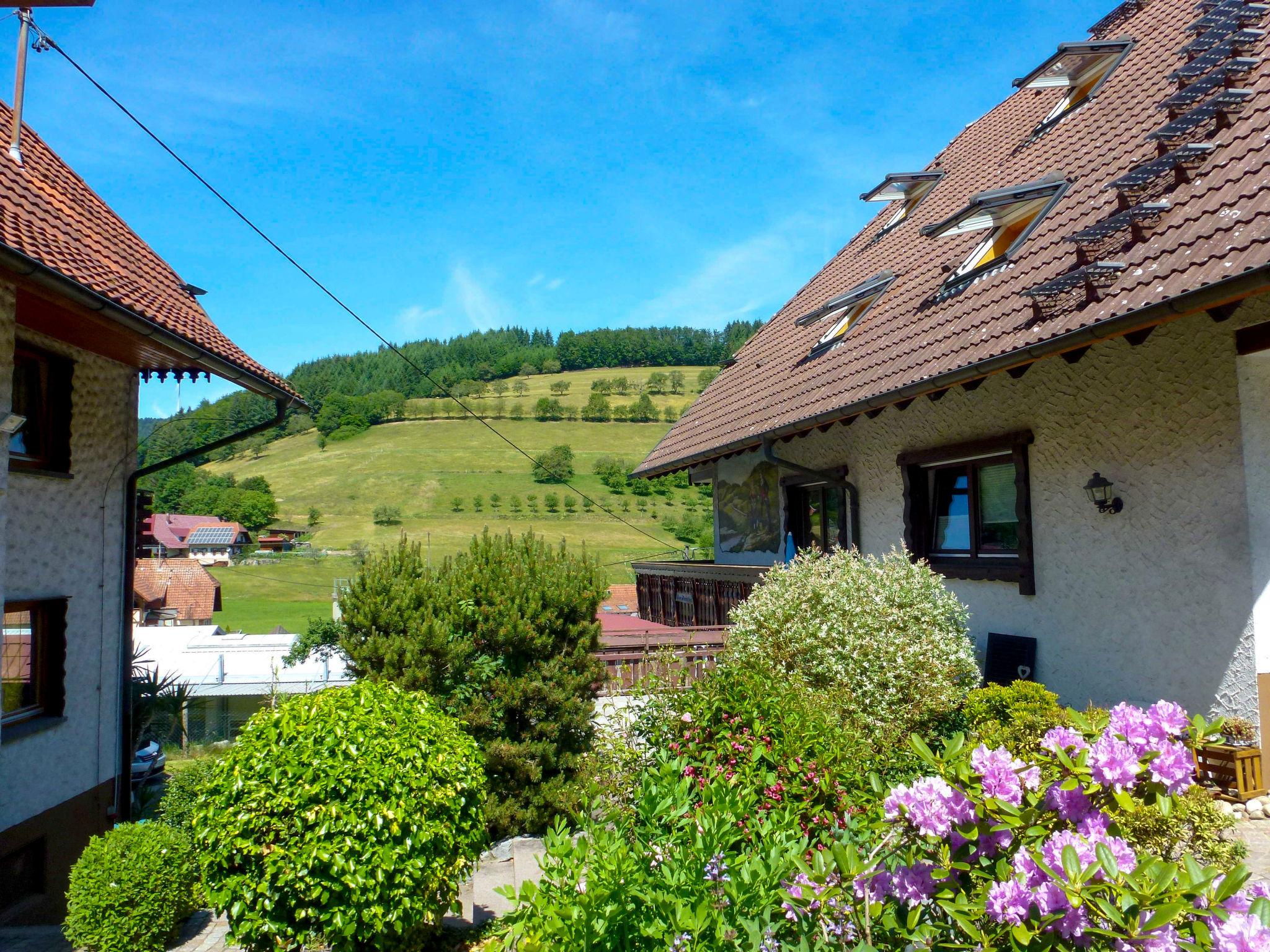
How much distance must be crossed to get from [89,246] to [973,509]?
882cm

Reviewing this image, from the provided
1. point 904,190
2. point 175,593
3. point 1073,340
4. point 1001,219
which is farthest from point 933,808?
point 175,593

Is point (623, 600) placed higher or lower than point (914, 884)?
lower

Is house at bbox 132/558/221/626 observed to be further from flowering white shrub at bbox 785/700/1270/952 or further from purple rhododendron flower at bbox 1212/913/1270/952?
purple rhododendron flower at bbox 1212/913/1270/952

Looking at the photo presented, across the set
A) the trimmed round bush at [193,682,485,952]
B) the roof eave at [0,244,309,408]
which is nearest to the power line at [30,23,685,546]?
the roof eave at [0,244,309,408]

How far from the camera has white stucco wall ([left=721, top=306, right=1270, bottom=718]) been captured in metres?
5.66

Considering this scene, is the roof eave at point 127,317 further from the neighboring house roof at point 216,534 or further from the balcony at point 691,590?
the neighboring house roof at point 216,534

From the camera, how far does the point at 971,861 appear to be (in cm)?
241

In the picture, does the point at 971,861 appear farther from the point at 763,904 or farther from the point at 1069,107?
the point at 1069,107

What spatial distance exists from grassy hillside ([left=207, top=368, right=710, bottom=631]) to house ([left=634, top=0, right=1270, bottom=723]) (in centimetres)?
4195

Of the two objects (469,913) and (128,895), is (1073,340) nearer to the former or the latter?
(469,913)

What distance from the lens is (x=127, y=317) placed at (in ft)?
21.3

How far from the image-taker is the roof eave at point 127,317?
5.48 meters

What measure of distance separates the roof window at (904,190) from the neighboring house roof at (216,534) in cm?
7243

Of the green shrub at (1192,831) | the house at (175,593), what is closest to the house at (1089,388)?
the green shrub at (1192,831)
